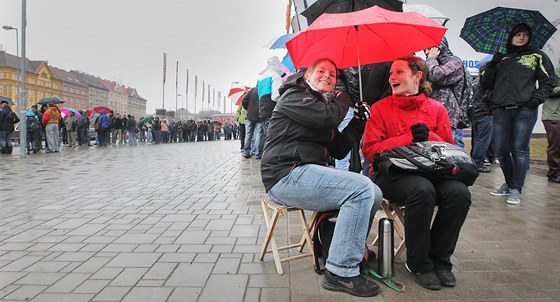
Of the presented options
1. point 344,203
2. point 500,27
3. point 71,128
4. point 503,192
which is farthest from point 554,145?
Answer: point 71,128

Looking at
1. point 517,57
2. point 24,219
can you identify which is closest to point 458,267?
point 517,57

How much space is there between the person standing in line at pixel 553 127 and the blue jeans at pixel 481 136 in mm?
1306

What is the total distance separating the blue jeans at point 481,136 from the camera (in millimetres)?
8234

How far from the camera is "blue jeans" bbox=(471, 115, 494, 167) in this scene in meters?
8.23

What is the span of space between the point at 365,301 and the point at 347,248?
1.09 feet

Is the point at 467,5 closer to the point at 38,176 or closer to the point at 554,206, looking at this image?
the point at 554,206

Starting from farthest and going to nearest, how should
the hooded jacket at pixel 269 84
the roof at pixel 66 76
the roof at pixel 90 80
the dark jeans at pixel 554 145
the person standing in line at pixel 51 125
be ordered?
the roof at pixel 90 80 < the roof at pixel 66 76 < the person standing in line at pixel 51 125 < the hooded jacket at pixel 269 84 < the dark jeans at pixel 554 145

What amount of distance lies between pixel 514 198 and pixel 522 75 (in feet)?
5.14

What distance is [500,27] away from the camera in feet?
16.9

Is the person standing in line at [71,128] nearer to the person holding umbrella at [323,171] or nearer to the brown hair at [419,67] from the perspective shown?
the person holding umbrella at [323,171]

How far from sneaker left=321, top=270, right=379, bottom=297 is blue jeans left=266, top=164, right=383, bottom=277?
A: 4cm

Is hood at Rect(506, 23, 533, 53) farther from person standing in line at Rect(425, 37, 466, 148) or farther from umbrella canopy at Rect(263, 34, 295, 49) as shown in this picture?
umbrella canopy at Rect(263, 34, 295, 49)

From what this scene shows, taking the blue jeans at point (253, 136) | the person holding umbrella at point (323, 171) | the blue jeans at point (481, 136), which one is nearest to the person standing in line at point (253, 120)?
the blue jeans at point (253, 136)

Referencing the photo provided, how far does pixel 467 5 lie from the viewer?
946 cm
